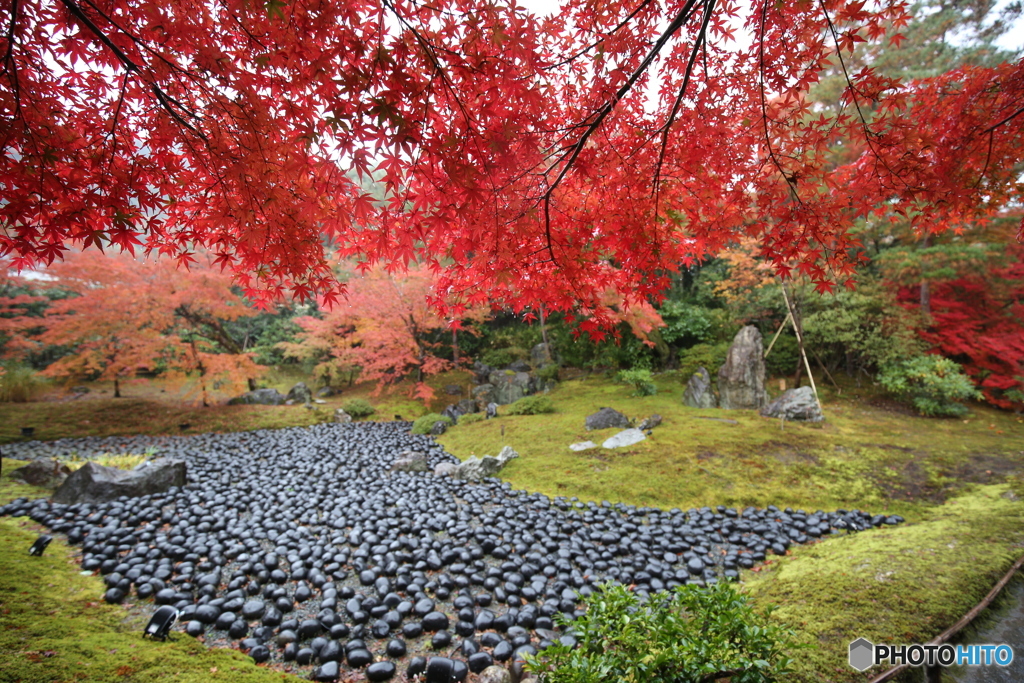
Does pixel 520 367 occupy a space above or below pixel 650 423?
above

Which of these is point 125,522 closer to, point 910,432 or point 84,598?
point 84,598

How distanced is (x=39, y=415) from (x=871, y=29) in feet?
53.5

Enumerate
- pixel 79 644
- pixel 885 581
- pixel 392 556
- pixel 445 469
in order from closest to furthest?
1. pixel 79 644
2. pixel 885 581
3. pixel 392 556
4. pixel 445 469

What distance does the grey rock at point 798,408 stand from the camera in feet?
25.1

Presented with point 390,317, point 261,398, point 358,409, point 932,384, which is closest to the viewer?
point 932,384

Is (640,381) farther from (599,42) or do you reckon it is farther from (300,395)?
(300,395)

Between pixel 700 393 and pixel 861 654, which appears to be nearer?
pixel 861 654

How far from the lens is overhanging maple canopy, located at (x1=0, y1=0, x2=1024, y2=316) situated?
75.0 inches

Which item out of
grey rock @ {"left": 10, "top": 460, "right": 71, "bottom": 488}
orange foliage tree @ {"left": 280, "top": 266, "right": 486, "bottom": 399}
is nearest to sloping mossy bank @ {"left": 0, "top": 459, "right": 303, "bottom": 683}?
grey rock @ {"left": 10, "top": 460, "right": 71, "bottom": 488}

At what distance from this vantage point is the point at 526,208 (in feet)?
7.57

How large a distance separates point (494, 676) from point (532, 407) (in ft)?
23.5

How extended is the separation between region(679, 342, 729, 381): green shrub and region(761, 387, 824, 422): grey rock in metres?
2.13

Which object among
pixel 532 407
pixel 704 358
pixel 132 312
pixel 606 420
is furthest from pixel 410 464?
pixel 704 358

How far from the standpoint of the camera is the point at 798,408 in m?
7.77
